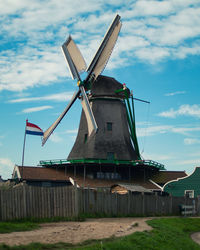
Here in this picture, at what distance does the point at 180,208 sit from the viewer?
33.5m

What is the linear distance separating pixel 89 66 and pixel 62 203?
71.1 feet

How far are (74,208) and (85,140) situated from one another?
21645 millimetres

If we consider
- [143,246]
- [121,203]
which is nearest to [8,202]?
[143,246]

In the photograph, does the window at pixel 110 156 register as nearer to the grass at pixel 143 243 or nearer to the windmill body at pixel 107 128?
the windmill body at pixel 107 128

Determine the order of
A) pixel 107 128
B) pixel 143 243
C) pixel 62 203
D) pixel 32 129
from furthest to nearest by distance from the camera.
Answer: pixel 107 128, pixel 32 129, pixel 62 203, pixel 143 243

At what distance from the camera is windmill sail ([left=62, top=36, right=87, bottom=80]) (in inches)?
1656

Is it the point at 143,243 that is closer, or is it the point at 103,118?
the point at 143,243

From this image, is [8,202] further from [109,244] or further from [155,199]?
[155,199]

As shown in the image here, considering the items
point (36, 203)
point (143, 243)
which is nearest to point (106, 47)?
point (36, 203)

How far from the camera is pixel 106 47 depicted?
1575 inches

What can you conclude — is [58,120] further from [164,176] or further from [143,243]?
[143,243]

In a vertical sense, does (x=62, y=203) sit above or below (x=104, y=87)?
below

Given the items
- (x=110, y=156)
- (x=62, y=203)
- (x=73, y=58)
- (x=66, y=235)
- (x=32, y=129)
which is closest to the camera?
(x=66, y=235)

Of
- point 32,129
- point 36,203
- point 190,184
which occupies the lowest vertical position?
point 190,184
